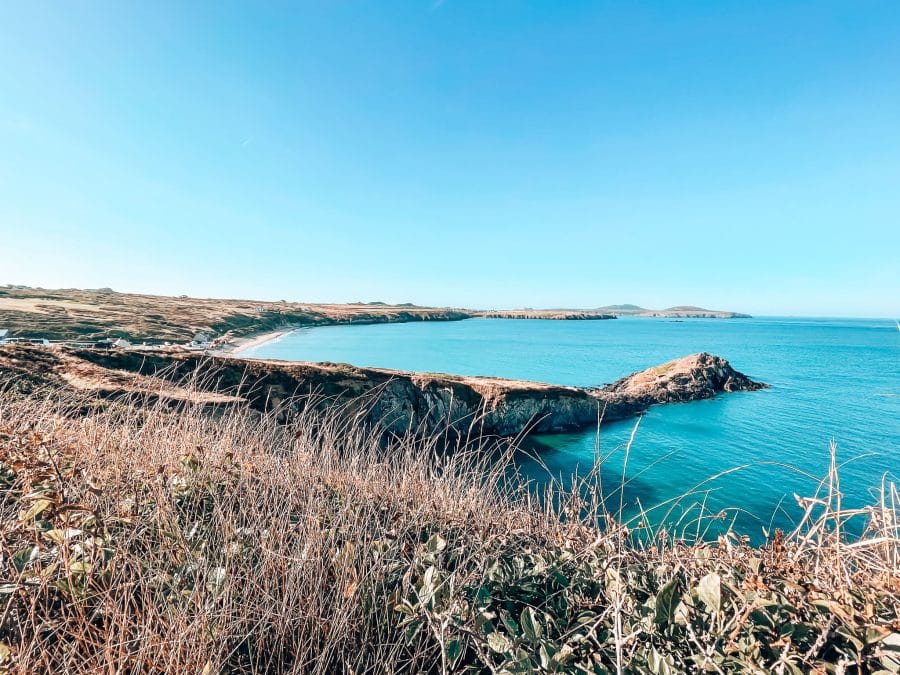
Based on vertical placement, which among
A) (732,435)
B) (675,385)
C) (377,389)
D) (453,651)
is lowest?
(732,435)

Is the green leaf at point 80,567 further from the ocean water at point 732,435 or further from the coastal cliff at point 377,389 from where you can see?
the coastal cliff at point 377,389

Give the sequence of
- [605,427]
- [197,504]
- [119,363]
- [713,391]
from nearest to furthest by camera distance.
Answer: [197,504]
[119,363]
[605,427]
[713,391]

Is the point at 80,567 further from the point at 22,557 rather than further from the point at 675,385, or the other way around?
the point at 675,385

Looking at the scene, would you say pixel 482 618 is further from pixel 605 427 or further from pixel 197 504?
pixel 605 427

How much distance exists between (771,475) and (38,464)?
35.1 metres

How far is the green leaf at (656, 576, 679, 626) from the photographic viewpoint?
194cm

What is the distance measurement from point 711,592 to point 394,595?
1803 mm

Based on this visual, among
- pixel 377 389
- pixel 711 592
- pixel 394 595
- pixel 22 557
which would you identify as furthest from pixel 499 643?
pixel 377 389

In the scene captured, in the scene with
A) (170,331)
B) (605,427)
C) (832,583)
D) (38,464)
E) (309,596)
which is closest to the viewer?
(832,583)

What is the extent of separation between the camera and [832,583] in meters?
2.23

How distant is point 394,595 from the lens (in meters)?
2.43

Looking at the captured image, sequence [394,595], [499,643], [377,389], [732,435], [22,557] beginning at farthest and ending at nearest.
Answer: [732,435]
[377,389]
[394,595]
[22,557]
[499,643]

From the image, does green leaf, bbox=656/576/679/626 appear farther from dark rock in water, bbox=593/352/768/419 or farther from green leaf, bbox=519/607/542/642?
dark rock in water, bbox=593/352/768/419

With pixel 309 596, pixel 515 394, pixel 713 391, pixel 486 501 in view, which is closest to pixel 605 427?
pixel 515 394
